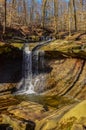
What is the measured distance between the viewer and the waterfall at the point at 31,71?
84.7ft

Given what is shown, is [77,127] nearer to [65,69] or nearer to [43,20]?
[65,69]

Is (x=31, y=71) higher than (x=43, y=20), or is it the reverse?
(x=43, y=20)

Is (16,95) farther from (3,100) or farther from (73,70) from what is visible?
(73,70)

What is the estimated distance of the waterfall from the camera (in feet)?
84.7

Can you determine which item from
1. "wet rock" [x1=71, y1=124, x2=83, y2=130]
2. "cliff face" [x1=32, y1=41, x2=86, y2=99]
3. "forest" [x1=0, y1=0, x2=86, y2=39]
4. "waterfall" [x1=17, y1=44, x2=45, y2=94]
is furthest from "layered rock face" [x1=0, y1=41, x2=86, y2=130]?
"forest" [x1=0, y1=0, x2=86, y2=39]

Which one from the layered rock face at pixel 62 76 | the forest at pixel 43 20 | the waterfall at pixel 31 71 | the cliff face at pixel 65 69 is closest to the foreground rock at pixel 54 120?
the layered rock face at pixel 62 76

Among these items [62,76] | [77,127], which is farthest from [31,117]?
[62,76]

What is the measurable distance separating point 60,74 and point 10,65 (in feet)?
15.4

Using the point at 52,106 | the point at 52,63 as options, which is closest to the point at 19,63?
the point at 52,63

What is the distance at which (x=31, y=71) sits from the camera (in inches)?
1048

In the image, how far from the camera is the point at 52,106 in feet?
63.8

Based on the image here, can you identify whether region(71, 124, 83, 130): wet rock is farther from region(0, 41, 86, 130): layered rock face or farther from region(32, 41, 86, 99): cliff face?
region(32, 41, 86, 99): cliff face

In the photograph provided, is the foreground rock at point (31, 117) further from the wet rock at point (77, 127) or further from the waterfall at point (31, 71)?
the waterfall at point (31, 71)

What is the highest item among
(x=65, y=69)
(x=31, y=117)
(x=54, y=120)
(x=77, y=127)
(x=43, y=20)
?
(x=43, y=20)
